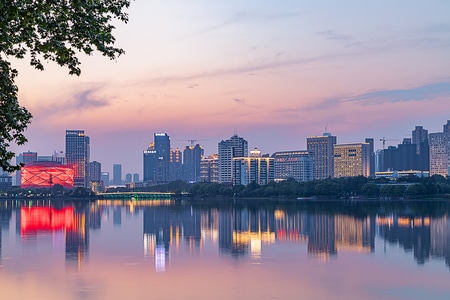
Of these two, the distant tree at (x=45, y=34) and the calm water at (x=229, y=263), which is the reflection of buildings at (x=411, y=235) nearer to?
the calm water at (x=229, y=263)

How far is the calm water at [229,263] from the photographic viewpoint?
34469 millimetres

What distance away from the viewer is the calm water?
34469 mm

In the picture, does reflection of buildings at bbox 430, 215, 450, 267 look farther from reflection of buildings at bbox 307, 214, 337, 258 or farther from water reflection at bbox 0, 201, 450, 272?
reflection of buildings at bbox 307, 214, 337, 258

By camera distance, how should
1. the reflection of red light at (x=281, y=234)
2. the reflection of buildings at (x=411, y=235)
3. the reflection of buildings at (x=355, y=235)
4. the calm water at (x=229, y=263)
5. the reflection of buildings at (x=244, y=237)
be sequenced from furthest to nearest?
the reflection of red light at (x=281, y=234) < the reflection of buildings at (x=355, y=235) < the reflection of buildings at (x=244, y=237) < the reflection of buildings at (x=411, y=235) < the calm water at (x=229, y=263)

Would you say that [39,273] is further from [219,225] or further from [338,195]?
[338,195]

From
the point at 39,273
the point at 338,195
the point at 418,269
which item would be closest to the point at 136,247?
the point at 39,273

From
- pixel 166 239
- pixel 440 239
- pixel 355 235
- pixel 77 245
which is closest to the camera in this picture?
pixel 77 245

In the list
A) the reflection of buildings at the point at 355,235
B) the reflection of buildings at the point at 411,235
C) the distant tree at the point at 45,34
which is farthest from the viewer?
the reflection of buildings at the point at 355,235

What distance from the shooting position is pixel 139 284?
36625 mm

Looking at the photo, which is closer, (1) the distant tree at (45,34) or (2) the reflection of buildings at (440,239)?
(1) the distant tree at (45,34)

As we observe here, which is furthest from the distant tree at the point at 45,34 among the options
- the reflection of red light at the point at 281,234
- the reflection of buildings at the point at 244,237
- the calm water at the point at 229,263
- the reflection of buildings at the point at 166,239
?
the reflection of red light at the point at 281,234

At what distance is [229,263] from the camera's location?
4562cm

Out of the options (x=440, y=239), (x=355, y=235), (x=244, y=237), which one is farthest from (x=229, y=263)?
(x=355, y=235)

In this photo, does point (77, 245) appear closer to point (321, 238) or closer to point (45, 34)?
point (321, 238)
